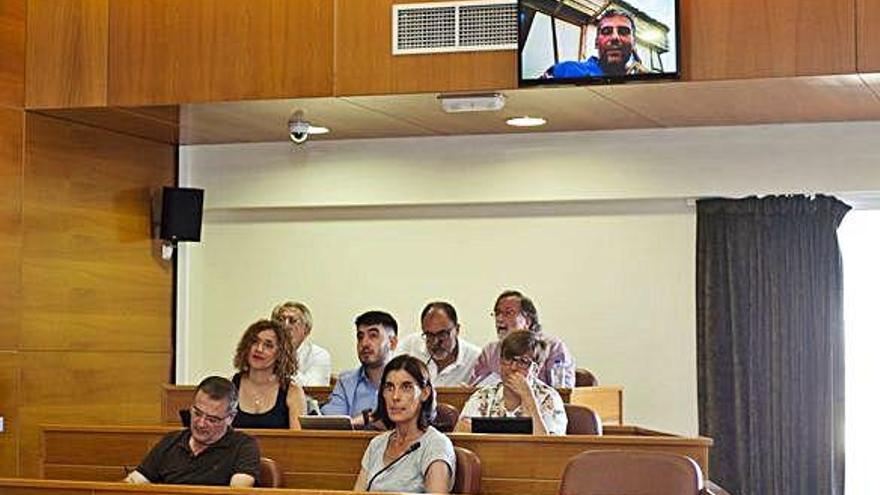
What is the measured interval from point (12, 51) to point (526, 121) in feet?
9.36

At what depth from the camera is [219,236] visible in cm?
984

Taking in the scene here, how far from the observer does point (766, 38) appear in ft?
22.4

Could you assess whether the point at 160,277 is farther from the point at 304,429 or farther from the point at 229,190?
the point at 304,429

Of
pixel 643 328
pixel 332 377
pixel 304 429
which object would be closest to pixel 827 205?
pixel 643 328

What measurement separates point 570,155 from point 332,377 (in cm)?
197

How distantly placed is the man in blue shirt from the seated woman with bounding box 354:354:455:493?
1.40 metres

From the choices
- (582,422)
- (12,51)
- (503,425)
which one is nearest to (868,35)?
(582,422)

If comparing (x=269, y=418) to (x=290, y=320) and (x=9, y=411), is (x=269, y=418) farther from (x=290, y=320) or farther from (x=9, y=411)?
(x=9, y=411)

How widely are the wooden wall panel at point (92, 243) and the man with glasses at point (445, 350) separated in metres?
1.95

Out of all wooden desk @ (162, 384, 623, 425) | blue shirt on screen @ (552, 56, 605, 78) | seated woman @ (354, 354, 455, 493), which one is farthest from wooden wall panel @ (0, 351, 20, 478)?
blue shirt on screen @ (552, 56, 605, 78)

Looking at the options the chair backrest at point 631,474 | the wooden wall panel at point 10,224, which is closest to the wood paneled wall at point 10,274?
the wooden wall panel at point 10,224

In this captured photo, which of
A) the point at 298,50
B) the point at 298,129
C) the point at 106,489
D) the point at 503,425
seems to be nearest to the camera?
the point at 106,489

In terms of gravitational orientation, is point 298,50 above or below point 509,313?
above

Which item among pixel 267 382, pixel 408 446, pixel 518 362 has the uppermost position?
pixel 518 362
